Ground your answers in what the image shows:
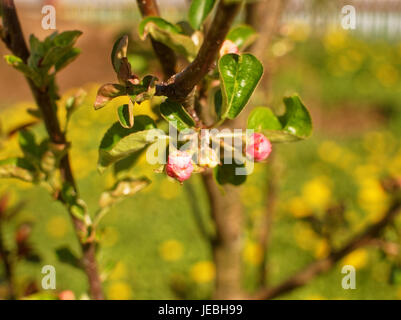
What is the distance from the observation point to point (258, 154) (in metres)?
0.49

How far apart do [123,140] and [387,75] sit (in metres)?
4.88

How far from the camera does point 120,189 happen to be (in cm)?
64

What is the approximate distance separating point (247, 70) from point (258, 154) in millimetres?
88

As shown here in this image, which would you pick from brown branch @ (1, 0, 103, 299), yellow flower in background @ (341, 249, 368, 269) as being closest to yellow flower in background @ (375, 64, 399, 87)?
yellow flower in background @ (341, 249, 368, 269)

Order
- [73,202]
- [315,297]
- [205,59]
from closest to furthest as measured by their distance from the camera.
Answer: [205,59], [73,202], [315,297]

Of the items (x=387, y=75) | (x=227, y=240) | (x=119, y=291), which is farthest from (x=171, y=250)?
(x=387, y=75)

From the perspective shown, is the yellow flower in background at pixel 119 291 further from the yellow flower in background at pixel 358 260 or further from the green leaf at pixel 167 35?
the green leaf at pixel 167 35

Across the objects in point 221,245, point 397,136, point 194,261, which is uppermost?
point 397,136

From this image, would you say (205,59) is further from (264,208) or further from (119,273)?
(119,273)

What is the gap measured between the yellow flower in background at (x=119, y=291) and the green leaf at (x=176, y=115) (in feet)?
5.26

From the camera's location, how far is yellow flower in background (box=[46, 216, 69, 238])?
243cm

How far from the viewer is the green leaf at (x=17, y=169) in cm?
63
